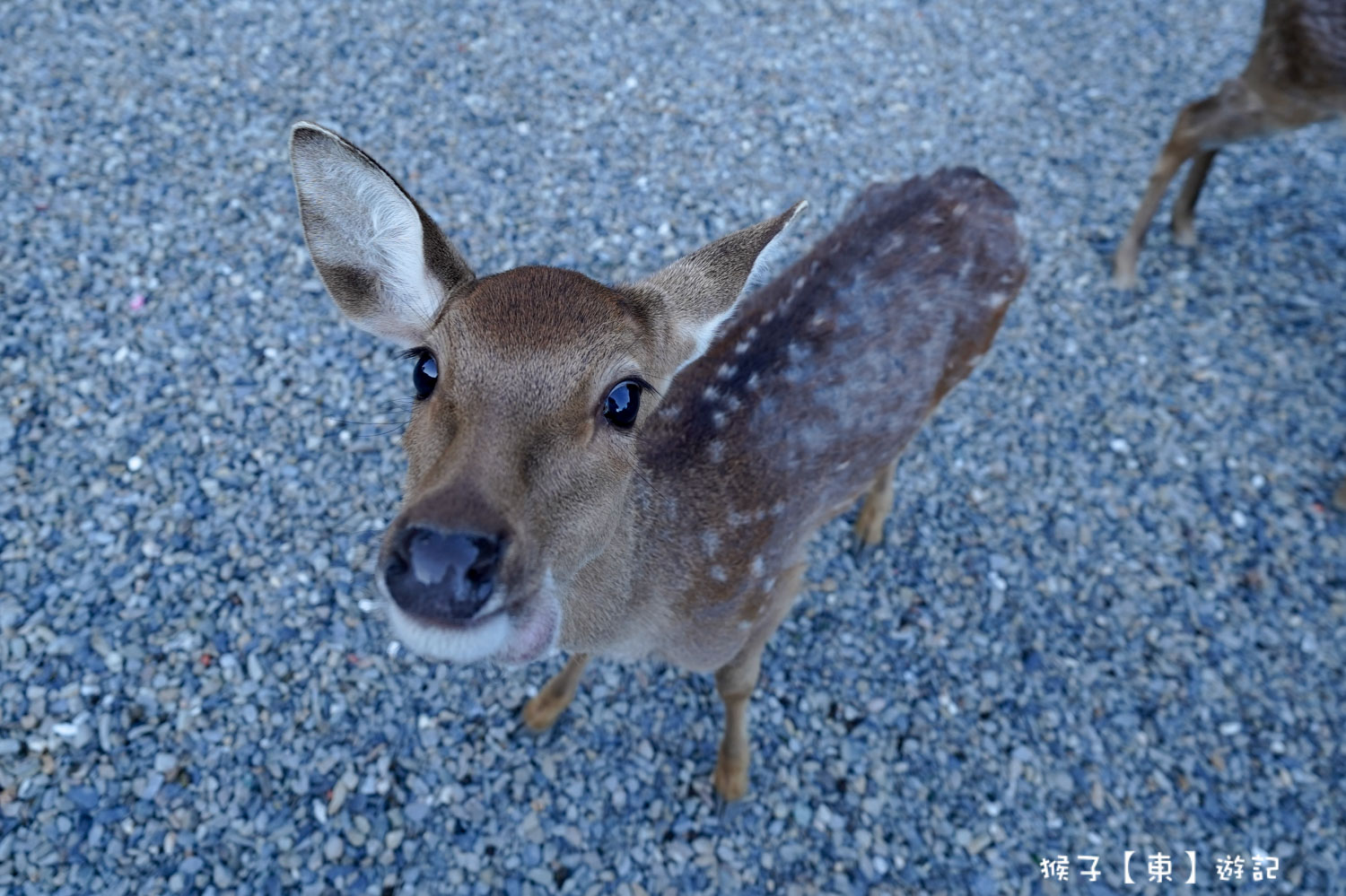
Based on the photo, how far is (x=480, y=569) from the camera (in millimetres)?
1480

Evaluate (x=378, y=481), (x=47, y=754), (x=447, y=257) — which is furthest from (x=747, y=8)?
(x=47, y=754)

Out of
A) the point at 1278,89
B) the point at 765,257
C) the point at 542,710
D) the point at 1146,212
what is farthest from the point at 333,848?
the point at 1278,89

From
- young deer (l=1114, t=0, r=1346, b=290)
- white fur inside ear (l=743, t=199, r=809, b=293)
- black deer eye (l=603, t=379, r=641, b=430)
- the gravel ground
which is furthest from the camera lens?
young deer (l=1114, t=0, r=1346, b=290)

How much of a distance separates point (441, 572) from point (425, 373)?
Result: 1.86 ft

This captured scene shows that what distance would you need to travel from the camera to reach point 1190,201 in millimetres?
4648

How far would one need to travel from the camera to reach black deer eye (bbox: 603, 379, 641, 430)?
1.84 m

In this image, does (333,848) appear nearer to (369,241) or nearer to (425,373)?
(425,373)

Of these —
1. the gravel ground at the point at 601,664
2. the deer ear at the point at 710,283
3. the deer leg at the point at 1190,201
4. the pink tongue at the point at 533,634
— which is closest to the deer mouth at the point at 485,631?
the pink tongue at the point at 533,634

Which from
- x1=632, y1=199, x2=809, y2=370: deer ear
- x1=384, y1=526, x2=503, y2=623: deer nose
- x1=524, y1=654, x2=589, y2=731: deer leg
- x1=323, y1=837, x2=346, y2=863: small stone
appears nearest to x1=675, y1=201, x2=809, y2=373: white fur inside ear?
x1=632, y1=199, x2=809, y2=370: deer ear

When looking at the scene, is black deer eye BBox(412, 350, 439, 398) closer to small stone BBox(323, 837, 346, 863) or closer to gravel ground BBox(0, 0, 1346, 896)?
gravel ground BBox(0, 0, 1346, 896)

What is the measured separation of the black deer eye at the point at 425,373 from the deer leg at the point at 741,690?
1.36 metres

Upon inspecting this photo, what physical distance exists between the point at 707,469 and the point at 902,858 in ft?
5.33

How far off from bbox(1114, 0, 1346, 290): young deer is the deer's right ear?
13.1 ft

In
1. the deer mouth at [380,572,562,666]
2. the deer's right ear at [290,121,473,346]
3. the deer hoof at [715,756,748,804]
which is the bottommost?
the deer hoof at [715,756,748,804]
